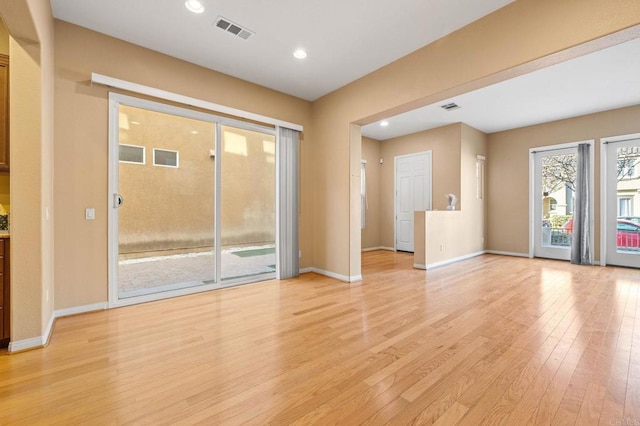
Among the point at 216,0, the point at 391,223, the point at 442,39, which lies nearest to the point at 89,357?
the point at 216,0

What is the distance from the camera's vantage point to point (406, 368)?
6.55 feet

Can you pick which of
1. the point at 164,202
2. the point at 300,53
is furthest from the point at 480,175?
the point at 164,202

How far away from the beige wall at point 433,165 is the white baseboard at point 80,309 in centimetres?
625

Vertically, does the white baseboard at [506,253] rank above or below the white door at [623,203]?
below

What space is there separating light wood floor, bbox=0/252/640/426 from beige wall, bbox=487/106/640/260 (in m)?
3.21

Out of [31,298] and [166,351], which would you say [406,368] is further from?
[31,298]

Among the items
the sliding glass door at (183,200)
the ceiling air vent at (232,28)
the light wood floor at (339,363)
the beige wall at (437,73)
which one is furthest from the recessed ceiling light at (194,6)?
the light wood floor at (339,363)

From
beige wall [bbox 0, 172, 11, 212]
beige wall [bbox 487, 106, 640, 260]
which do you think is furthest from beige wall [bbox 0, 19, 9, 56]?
beige wall [bbox 487, 106, 640, 260]

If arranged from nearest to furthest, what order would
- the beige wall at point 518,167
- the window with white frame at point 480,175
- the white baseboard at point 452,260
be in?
the white baseboard at point 452,260 < the beige wall at point 518,167 < the window with white frame at point 480,175

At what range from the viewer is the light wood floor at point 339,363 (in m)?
1.57

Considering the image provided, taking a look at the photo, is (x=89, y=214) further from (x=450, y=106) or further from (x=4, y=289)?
(x=450, y=106)

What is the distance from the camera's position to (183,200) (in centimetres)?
383

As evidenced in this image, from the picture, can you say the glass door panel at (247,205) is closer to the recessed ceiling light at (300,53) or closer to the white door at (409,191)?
the recessed ceiling light at (300,53)

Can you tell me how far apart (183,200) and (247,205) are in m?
0.95
